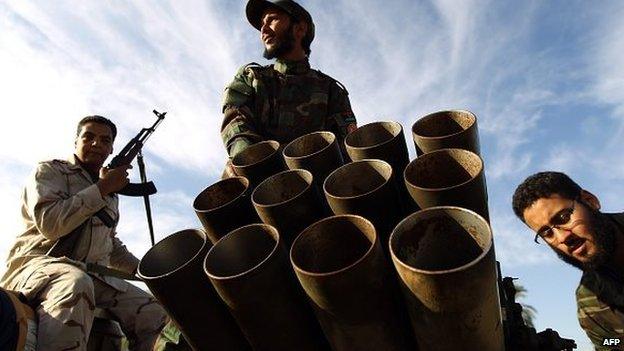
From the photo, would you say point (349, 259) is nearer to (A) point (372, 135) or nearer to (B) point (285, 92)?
(A) point (372, 135)

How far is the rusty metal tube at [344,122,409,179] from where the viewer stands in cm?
251

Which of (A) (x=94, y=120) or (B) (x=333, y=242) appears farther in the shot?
(A) (x=94, y=120)

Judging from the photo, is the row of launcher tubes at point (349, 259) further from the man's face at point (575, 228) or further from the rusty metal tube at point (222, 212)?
the man's face at point (575, 228)

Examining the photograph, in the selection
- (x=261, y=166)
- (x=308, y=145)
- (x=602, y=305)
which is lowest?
(x=261, y=166)

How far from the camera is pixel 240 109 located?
159 inches

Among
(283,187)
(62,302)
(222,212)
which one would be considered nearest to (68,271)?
(62,302)

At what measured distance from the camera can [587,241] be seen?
13.4 ft

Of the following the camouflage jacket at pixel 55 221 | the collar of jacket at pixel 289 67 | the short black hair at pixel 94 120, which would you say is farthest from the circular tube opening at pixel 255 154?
the short black hair at pixel 94 120

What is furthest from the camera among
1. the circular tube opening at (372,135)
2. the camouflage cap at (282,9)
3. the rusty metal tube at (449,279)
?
the camouflage cap at (282,9)

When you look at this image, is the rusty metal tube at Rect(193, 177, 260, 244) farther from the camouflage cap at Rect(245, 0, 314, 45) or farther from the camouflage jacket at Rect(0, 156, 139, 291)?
the camouflage jacket at Rect(0, 156, 139, 291)

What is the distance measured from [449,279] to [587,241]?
10.5 ft

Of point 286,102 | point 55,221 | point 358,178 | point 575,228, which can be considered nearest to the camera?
point 358,178

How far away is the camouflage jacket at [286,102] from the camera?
13.6 feet

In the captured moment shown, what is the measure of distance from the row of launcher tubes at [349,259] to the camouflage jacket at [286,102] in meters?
1.60
